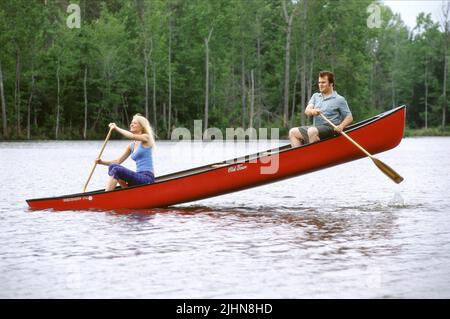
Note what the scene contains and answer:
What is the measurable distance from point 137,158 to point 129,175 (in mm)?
340

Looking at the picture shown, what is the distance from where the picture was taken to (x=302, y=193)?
54.1ft

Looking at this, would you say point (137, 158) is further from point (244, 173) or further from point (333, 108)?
point (333, 108)

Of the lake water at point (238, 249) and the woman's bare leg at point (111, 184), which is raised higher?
the woman's bare leg at point (111, 184)

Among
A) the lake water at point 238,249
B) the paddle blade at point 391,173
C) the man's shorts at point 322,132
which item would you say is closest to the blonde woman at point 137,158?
the lake water at point 238,249

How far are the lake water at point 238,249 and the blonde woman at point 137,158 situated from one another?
53cm

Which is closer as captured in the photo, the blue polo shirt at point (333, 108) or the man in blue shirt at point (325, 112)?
the man in blue shirt at point (325, 112)

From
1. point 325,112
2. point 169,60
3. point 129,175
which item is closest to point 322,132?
point 325,112

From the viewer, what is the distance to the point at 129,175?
12.3m

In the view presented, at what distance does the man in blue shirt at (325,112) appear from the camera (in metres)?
12.9

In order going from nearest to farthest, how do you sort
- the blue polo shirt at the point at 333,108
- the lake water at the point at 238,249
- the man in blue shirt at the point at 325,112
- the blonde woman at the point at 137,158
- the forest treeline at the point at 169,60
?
the lake water at the point at 238,249 → the blonde woman at the point at 137,158 → the man in blue shirt at the point at 325,112 → the blue polo shirt at the point at 333,108 → the forest treeline at the point at 169,60

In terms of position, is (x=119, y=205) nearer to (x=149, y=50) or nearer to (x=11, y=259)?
(x=11, y=259)

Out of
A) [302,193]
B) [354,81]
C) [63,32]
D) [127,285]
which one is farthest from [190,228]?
[354,81]

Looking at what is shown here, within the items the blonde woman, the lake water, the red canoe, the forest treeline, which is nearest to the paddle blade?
the lake water

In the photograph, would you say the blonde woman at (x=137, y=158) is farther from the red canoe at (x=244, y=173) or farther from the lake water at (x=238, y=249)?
the lake water at (x=238, y=249)
